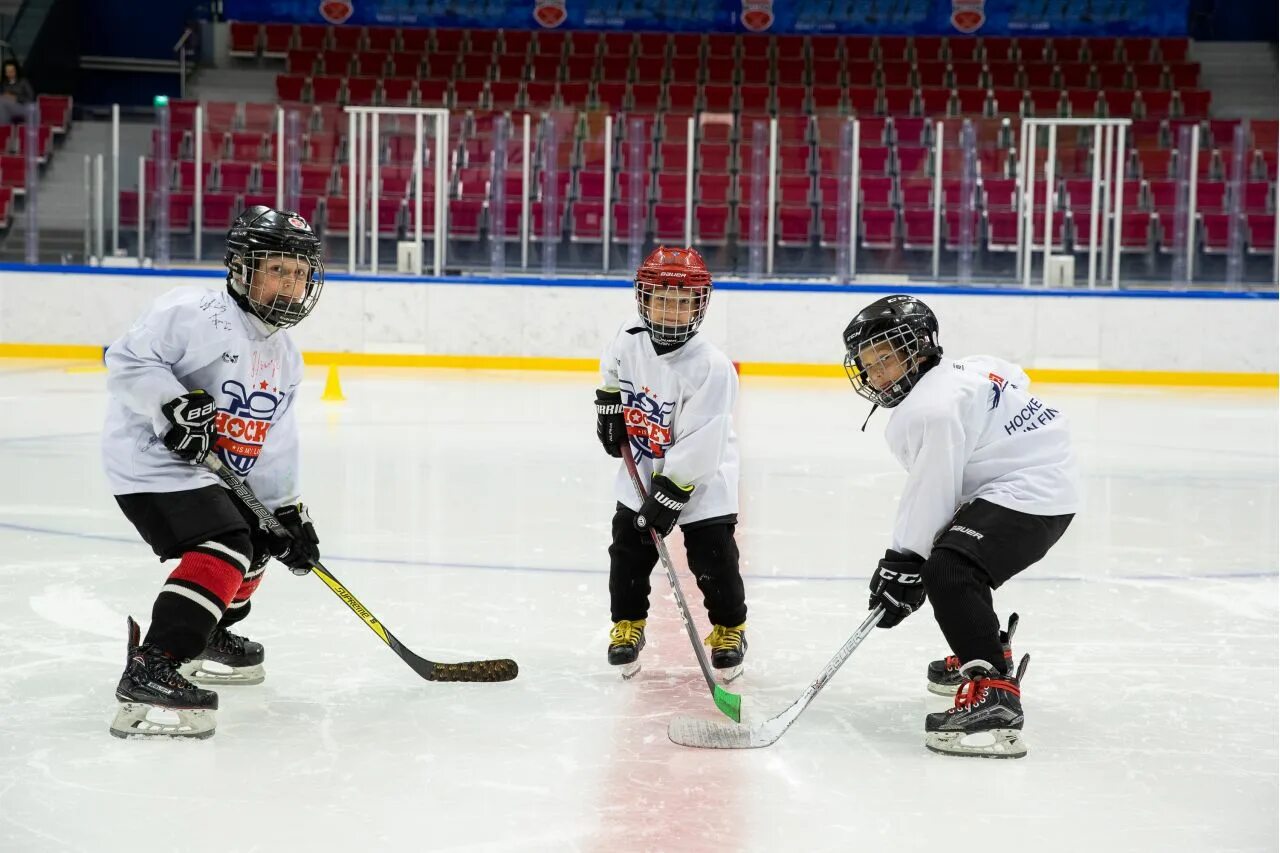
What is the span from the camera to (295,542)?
271 cm

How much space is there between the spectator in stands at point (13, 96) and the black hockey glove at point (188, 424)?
28.4ft

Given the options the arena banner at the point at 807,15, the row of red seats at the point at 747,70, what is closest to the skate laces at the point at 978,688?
the row of red seats at the point at 747,70

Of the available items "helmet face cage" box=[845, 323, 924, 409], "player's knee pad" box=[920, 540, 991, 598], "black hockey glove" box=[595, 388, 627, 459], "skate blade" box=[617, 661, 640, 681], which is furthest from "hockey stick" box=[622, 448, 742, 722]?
"helmet face cage" box=[845, 323, 924, 409]

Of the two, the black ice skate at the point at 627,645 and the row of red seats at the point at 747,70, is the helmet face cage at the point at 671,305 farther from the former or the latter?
the row of red seats at the point at 747,70

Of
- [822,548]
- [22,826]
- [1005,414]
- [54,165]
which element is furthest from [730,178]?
[22,826]

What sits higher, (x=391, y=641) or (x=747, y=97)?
(x=747, y=97)

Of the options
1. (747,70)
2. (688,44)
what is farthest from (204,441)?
(688,44)

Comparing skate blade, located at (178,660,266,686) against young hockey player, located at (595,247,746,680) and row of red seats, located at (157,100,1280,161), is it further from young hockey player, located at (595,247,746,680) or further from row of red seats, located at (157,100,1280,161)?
row of red seats, located at (157,100,1280,161)

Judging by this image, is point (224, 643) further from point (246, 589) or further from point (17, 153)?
point (17, 153)

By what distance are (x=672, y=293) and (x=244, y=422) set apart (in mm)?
805

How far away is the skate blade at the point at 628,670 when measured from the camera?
2.96 metres

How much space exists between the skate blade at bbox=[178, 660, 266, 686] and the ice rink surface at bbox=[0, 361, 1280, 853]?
0.04m

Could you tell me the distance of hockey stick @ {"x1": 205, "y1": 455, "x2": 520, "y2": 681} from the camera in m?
2.67

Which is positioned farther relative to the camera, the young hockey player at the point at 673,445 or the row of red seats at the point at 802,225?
the row of red seats at the point at 802,225
